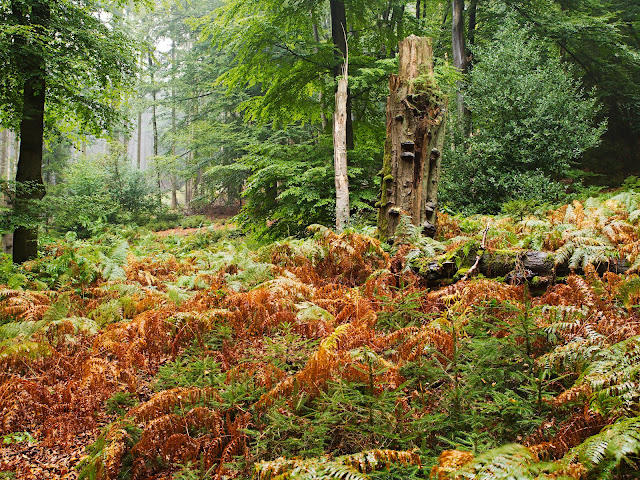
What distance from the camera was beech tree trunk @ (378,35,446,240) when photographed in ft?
16.9

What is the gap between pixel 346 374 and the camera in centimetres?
239

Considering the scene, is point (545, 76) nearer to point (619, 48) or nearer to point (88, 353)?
point (619, 48)

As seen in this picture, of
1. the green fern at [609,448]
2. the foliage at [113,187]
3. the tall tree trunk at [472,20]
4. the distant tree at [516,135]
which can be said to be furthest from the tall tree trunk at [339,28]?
the foliage at [113,187]

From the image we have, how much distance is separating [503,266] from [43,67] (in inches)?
318

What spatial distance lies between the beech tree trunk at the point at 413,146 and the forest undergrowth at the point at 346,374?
62cm

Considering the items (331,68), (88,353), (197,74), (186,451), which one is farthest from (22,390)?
(197,74)

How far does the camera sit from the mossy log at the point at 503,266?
3.54m

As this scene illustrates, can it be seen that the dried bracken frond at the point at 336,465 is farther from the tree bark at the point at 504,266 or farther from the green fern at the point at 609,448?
the tree bark at the point at 504,266

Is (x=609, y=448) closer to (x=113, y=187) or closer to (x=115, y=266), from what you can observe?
(x=115, y=266)

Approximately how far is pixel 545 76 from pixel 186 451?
11436mm

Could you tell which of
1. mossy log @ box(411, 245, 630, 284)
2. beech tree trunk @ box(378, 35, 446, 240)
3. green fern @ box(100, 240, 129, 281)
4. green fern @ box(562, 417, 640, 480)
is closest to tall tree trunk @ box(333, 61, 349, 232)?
beech tree trunk @ box(378, 35, 446, 240)

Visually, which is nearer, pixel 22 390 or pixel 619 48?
pixel 22 390

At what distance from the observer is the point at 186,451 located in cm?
214

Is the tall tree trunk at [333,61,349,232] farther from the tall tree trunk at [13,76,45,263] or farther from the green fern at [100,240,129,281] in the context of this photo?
the tall tree trunk at [13,76,45,263]
